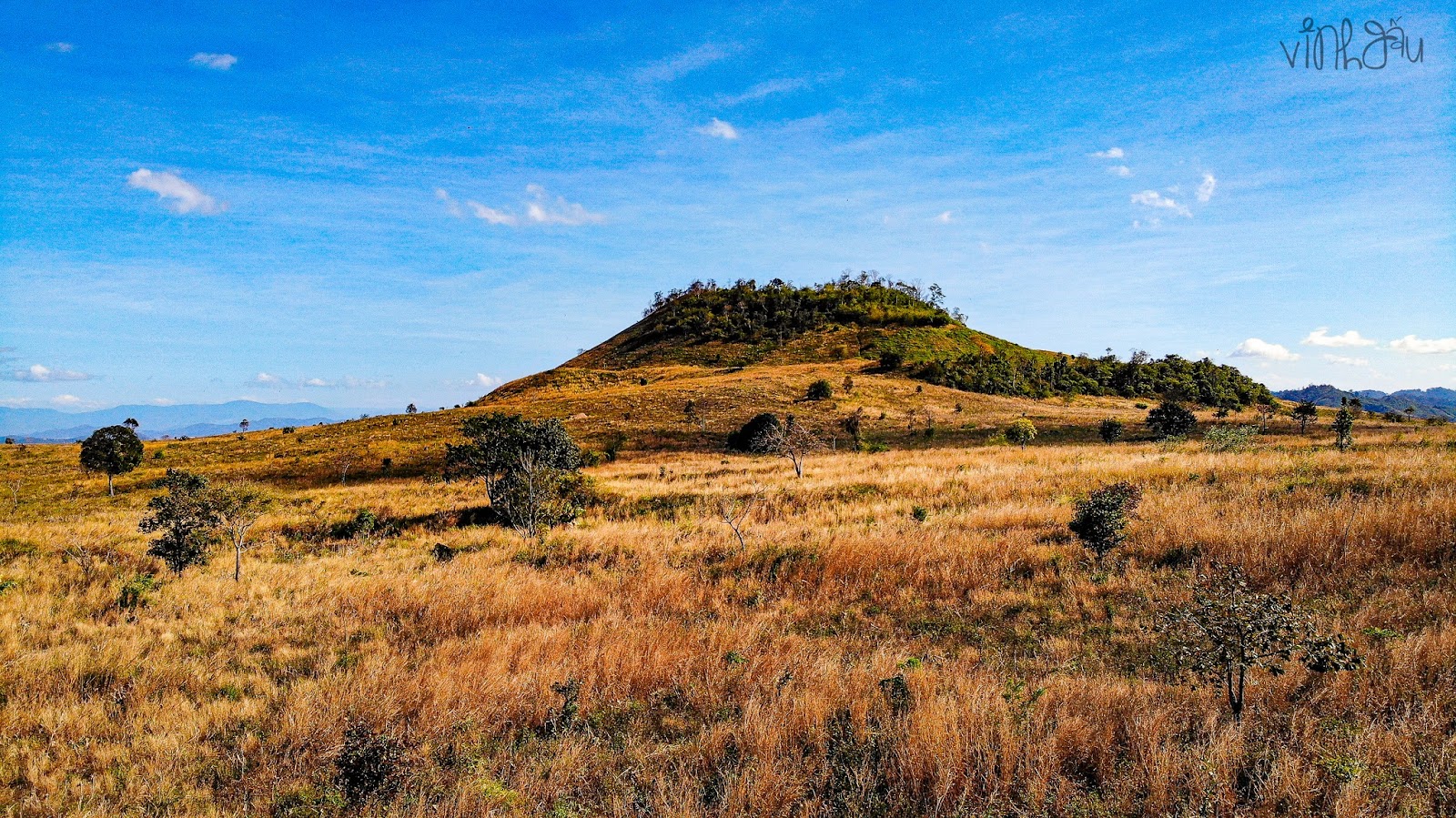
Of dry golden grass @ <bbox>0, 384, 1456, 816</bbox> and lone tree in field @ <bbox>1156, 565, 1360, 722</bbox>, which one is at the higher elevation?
lone tree in field @ <bbox>1156, 565, 1360, 722</bbox>

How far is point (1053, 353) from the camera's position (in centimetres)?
13888

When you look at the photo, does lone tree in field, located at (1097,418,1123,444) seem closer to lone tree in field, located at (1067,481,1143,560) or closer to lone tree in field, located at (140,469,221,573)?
lone tree in field, located at (1067,481,1143,560)

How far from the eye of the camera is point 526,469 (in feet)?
66.6

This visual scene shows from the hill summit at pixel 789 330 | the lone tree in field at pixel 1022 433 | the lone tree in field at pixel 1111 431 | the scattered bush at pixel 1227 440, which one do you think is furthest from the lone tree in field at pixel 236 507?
the hill summit at pixel 789 330

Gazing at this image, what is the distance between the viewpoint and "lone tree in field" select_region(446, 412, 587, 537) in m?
19.8

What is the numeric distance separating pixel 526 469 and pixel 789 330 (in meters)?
131

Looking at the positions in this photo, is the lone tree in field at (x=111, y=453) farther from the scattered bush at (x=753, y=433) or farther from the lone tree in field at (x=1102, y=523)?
the lone tree in field at (x=1102, y=523)

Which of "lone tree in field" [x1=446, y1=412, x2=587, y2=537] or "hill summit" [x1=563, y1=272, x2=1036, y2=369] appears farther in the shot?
"hill summit" [x1=563, y1=272, x2=1036, y2=369]

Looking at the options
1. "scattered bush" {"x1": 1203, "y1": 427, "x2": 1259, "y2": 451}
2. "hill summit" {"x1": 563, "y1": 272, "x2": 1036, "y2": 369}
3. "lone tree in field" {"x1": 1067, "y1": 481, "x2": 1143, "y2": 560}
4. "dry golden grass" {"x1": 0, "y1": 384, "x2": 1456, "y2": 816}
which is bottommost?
"dry golden grass" {"x1": 0, "y1": 384, "x2": 1456, "y2": 816}

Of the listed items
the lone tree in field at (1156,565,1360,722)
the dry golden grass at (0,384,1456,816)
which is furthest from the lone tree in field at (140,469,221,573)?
the lone tree in field at (1156,565,1360,722)

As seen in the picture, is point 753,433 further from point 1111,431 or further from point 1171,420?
point 1171,420

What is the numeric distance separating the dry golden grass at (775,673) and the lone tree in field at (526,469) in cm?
463

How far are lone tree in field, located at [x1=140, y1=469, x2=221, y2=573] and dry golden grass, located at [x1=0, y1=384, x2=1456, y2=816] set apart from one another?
78cm

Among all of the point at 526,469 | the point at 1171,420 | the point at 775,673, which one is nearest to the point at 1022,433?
the point at 1171,420
